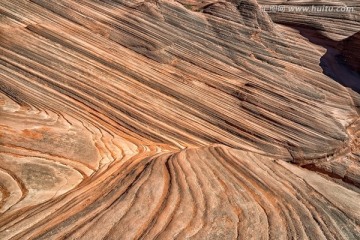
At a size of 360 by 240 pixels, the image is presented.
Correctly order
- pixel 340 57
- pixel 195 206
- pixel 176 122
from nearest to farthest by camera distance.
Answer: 1. pixel 195 206
2. pixel 176 122
3. pixel 340 57

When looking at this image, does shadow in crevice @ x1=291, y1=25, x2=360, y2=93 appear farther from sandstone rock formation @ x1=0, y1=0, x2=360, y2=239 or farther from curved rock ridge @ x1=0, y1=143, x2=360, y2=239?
curved rock ridge @ x1=0, y1=143, x2=360, y2=239

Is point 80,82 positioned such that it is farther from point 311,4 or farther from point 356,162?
point 311,4

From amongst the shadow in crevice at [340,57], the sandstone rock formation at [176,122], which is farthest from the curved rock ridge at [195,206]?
the shadow in crevice at [340,57]

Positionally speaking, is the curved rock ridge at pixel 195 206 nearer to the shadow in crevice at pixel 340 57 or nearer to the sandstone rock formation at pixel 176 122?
the sandstone rock formation at pixel 176 122

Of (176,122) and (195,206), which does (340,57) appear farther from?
(195,206)

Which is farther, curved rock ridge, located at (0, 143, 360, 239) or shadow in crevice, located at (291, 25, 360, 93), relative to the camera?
shadow in crevice, located at (291, 25, 360, 93)

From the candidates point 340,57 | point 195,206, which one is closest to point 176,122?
point 195,206

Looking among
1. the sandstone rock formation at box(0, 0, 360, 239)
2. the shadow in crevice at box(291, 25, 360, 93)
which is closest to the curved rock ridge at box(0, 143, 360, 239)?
the sandstone rock formation at box(0, 0, 360, 239)
